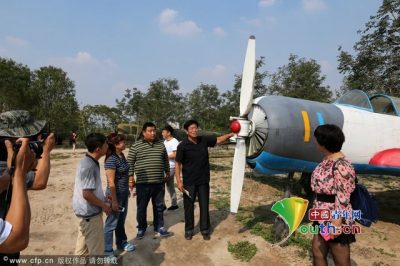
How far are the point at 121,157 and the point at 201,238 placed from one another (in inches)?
79.0

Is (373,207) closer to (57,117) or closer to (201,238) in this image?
(201,238)

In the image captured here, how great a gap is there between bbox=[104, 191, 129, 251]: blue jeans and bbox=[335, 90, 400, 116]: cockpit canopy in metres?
4.75

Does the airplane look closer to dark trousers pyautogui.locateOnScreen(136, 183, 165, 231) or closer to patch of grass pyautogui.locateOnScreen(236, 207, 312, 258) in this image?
patch of grass pyautogui.locateOnScreen(236, 207, 312, 258)

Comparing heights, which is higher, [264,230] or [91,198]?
[91,198]

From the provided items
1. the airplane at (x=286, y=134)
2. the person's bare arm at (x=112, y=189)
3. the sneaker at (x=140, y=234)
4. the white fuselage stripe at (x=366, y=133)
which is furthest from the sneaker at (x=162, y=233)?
the white fuselage stripe at (x=366, y=133)

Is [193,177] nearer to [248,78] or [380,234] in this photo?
[248,78]

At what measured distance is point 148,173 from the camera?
5266 mm

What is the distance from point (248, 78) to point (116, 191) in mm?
2812

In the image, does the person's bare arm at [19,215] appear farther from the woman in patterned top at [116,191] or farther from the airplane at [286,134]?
the airplane at [286,134]

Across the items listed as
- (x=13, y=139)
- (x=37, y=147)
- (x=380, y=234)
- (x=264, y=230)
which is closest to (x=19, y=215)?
(x=13, y=139)

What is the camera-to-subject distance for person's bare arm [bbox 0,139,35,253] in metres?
1.65

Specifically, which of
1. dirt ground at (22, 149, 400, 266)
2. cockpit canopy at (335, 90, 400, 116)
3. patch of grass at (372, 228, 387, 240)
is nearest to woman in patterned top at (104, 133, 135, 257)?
dirt ground at (22, 149, 400, 266)

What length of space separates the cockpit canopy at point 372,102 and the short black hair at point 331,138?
3.80 m

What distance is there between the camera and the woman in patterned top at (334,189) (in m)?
2.98
